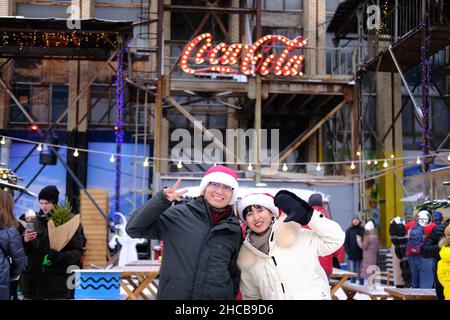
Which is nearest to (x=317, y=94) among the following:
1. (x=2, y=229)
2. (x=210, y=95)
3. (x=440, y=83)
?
(x=210, y=95)

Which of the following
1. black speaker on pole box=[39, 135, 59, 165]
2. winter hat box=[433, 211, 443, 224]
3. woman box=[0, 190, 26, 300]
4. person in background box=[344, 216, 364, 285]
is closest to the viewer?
woman box=[0, 190, 26, 300]

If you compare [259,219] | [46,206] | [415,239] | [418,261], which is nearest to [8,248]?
[46,206]

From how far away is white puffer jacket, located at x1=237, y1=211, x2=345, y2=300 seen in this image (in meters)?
3.17

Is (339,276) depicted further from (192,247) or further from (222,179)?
(192,247)

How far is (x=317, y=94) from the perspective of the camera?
18969 millimetres

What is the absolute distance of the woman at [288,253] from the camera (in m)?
3.17

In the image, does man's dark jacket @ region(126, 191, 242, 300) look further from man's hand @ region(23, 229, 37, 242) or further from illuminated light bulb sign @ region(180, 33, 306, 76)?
illuminated light bulb sign @ region(180, 33, 306, 76)

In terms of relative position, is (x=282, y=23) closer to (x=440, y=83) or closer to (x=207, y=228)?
(x=440, y=83)

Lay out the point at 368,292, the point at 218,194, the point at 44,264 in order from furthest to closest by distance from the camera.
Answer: the point at 368,292 < the point at 44,264 < the point at 218,194

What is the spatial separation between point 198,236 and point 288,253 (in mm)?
485

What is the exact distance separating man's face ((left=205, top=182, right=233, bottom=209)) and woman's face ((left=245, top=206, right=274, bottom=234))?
16 centimetres

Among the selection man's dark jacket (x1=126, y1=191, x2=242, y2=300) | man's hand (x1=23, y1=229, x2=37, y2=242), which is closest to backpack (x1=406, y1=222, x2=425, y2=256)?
man's hand (x1=23, y1=229, x2=37, y2=242)

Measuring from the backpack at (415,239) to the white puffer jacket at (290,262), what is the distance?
7.36m

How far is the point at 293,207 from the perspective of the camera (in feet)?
10.5
